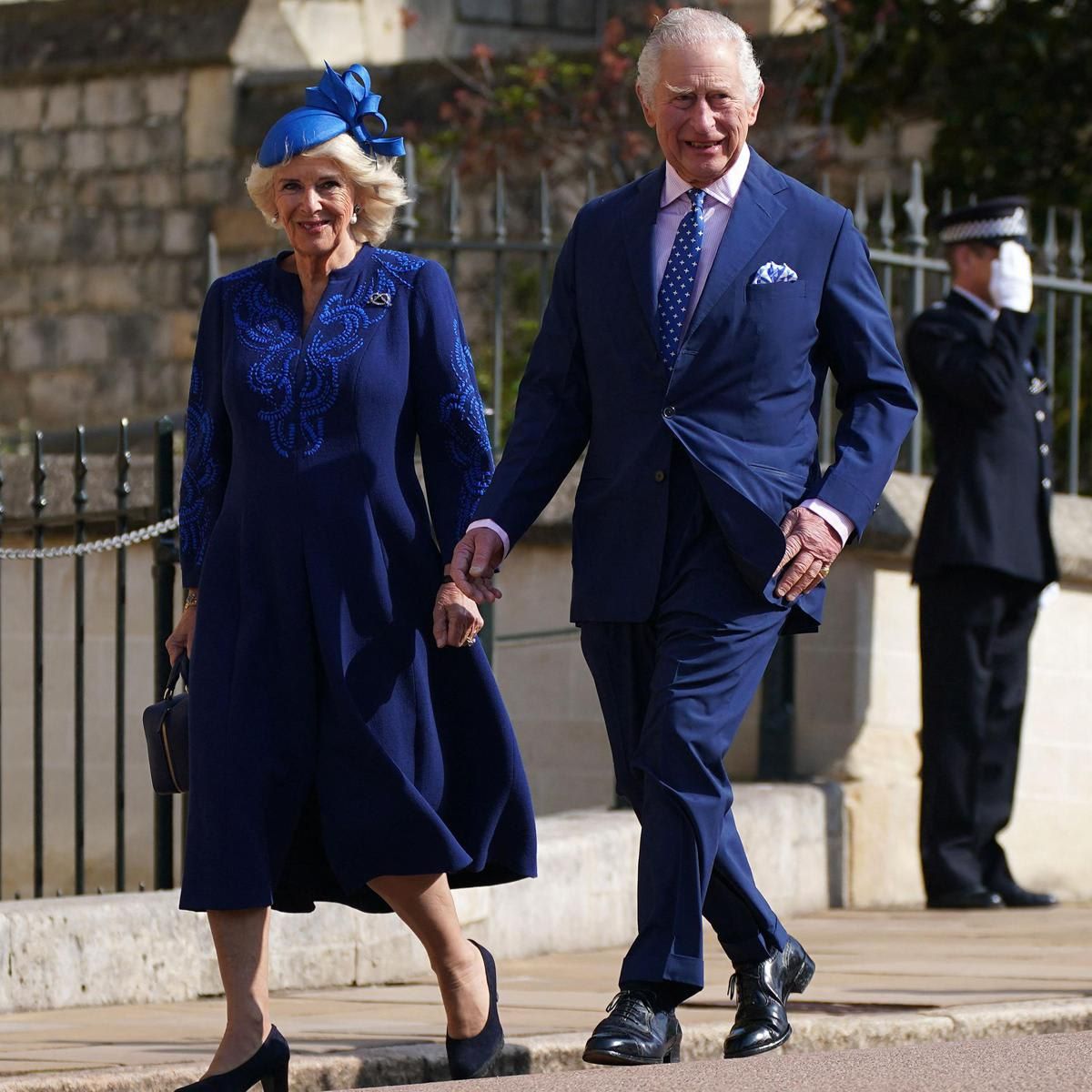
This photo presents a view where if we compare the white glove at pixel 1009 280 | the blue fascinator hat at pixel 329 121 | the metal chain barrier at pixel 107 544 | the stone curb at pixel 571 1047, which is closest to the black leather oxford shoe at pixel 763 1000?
the stone curb at pixel 571 1047

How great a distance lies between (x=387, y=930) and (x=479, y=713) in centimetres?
164

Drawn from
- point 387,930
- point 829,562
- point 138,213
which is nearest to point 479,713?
point 829,562

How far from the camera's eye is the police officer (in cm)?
801

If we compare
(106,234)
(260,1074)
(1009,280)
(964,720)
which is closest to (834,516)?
(260,1074)

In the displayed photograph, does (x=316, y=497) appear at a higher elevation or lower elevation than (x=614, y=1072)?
higher

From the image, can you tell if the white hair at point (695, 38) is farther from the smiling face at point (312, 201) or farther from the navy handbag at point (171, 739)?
the navy handbag at point (171, 739)

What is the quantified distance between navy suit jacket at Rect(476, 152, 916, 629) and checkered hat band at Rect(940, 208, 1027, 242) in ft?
10.5

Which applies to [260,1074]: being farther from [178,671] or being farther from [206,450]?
[206,450]

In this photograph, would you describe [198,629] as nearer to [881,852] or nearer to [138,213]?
[881,852]

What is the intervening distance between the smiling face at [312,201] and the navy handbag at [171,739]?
2.53ft

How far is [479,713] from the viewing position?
4.94 meters

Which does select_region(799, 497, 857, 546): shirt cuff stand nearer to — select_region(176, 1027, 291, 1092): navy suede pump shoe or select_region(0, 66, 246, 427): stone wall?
select_region(176, 1027, 291, 1092): navy suede pump shoe

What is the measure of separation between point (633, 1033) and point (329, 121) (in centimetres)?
168

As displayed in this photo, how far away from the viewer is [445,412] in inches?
195
